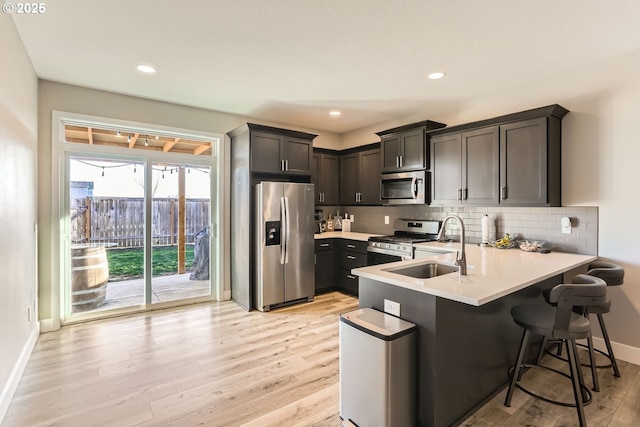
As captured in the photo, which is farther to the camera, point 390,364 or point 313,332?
point 313,332

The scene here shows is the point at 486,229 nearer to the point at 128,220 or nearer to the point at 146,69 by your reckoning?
the point at 146,69

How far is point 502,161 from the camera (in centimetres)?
339

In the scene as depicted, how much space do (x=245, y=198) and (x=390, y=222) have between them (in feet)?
7.46

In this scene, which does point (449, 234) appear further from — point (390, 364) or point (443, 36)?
point (390, 364)

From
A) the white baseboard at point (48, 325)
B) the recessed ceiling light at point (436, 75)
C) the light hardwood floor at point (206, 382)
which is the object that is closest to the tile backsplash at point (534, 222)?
the light hardwood floor at point (206, 382)

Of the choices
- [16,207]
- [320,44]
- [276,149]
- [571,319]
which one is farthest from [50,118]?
[571,319]

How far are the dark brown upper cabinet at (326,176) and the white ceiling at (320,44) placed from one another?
1.55m

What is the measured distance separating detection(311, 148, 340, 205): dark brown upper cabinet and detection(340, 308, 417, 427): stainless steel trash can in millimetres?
3545

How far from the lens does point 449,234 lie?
4230 mm

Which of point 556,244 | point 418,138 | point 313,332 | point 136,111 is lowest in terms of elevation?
point 313,332

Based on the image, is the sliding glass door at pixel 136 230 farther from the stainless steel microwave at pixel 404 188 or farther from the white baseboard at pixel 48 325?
the stainless steel microwave at pixel 404 188

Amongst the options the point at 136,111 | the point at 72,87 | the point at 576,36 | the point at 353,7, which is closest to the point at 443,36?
the point at 353,7

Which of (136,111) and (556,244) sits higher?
(136,111)

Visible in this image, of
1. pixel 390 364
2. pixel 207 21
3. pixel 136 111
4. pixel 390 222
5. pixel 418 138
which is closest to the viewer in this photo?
pixel 390 364
